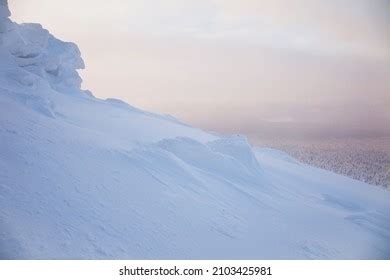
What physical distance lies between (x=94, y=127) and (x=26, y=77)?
487 cm

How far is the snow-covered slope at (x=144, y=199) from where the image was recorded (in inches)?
320

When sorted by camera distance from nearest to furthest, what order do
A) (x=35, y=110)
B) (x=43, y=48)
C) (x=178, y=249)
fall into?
(x=178, y=249) < (x=35, y=110) < (x=43, y=48)

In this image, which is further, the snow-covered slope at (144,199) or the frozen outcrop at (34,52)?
the frozen outcrop at (34,52)

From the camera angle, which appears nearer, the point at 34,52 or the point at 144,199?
the point at 144,199

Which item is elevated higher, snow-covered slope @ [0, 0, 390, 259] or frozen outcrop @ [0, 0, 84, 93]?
frozen outcrop @ [0, 0, 84, 93]

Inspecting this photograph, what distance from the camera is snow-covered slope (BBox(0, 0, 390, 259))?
8141 millimetres

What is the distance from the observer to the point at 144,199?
10.3 m

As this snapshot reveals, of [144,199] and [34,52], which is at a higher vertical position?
[34,52]

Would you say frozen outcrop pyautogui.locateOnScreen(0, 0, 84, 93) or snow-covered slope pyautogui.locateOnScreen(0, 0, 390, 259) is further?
frozen outcrop pyautogui.locateOnScreen(0, 0, 84, 93)

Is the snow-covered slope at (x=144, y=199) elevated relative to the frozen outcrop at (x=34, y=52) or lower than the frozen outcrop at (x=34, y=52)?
lower
